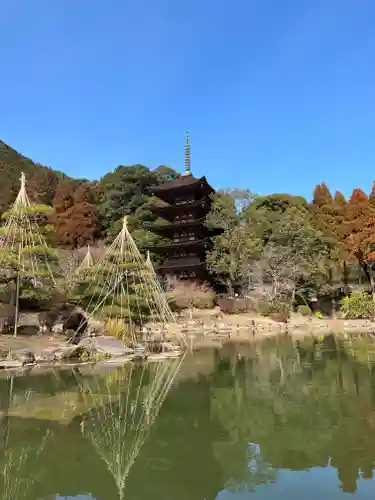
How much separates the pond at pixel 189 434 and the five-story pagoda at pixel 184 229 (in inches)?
786

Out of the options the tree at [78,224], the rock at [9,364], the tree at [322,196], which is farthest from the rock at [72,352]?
the tree at [322,196]

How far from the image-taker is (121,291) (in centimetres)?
1731

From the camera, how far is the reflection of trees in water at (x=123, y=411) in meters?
6.01

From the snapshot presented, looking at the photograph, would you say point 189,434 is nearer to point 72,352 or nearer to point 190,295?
point 72,352

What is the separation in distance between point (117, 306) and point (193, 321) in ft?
37.1

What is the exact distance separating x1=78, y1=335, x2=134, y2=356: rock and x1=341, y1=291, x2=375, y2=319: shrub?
17.3m

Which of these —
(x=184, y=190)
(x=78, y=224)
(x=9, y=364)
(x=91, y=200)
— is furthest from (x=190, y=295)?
(x=91, y=200)

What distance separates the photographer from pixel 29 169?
47.5 metres

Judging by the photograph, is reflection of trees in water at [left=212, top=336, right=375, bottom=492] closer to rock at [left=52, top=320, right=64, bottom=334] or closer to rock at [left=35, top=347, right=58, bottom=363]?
rock at [left=35, top=347, right=58, bottom=363]

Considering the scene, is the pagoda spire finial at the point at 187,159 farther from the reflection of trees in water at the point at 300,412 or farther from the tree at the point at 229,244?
the reflection of trees in water at the point at 300,412

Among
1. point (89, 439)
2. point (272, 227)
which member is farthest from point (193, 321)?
point (89, 439)

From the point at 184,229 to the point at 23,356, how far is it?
21108 mm

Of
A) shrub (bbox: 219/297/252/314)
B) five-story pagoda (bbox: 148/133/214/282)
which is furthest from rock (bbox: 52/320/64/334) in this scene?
five-story pagoda (bbox: 148/133/214/282)

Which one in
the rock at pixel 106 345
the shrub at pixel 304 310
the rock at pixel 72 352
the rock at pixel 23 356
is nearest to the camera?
the rock at pixel 23 356
